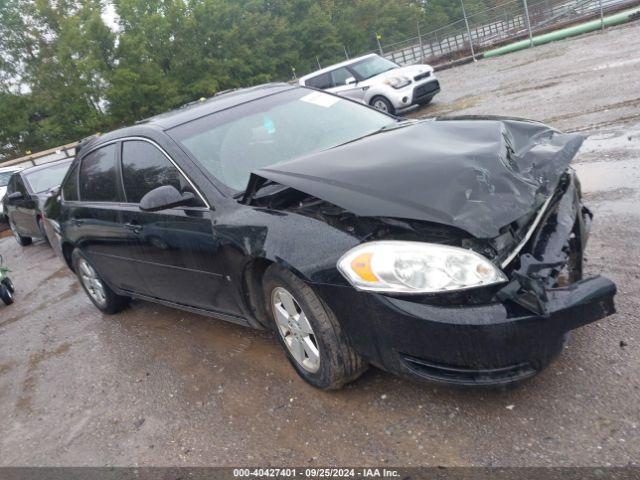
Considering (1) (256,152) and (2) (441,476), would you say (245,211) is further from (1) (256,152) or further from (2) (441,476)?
(2) (441,476)

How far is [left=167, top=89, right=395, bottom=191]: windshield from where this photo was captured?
3900 millimetres

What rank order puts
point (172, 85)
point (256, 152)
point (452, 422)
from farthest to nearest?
point (172, 85) < point (256, 152) < point (452, 422)

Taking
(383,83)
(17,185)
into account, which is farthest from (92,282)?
(383,83)

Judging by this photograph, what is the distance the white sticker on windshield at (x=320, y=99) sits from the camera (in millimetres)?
4586

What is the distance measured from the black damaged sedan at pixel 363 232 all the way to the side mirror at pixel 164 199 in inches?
0.4

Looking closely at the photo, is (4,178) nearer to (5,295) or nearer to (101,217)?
(5,295)

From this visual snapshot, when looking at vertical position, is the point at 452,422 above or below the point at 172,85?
below

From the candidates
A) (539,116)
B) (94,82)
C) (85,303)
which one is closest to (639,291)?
(85,303)

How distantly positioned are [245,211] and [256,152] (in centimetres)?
67

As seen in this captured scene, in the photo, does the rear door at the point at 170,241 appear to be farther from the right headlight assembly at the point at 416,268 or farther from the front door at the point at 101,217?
the right headlight assembly at the point at 416,268

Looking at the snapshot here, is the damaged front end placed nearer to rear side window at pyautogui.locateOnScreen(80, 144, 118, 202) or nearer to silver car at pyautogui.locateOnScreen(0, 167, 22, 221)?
rear side window at pyautogui.locateOnScreen(80, 144, 118, 202)

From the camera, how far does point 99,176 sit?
5.01 metres

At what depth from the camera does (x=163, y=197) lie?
3.68m

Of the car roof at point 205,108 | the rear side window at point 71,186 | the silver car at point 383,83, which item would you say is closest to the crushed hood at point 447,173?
the car roof at point 205,108
